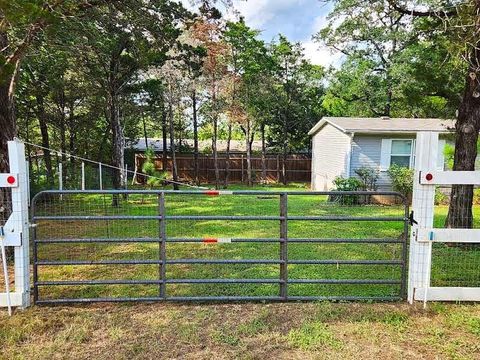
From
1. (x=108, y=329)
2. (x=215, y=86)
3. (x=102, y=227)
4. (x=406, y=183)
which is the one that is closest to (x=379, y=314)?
(x=108, y=329)

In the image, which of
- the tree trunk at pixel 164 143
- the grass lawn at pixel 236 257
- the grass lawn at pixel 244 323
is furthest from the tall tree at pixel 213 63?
the grass lawn at pixel 244 323

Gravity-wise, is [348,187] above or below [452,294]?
above

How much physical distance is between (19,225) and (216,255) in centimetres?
292

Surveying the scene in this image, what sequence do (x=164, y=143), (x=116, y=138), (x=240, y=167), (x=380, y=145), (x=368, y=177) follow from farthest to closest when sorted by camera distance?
(x=240, y=167)
(x=164, y=143)
(x=380, y=145)
(x=368, y=177)
(x=116, y=138)

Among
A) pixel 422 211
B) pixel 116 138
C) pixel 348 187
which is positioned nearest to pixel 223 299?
pixel 422 211

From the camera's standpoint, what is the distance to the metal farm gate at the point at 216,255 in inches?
154

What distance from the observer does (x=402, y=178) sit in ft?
43.1

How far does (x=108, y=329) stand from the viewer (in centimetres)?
334

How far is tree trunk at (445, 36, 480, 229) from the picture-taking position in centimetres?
645

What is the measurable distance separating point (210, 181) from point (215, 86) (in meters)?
6.34

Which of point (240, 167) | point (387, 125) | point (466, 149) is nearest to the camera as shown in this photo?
point (466, 149)

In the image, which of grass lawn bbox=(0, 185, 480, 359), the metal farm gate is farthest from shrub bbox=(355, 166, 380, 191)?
grass lawn bbox=(0, 185, 480, 359)

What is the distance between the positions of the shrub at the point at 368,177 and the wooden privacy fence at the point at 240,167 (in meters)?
9.45

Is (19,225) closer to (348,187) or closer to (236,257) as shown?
(236,257)
